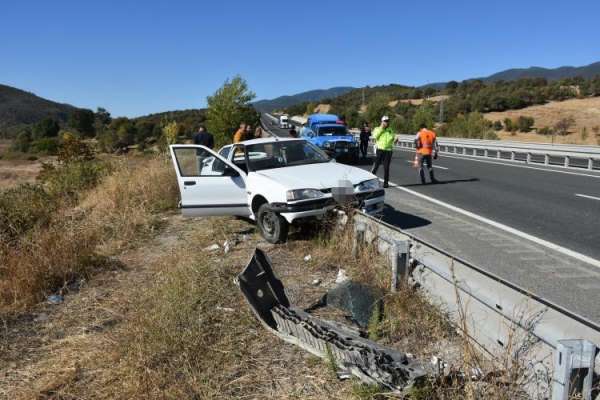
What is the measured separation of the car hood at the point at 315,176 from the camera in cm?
629

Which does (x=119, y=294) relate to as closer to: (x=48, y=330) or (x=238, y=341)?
(x=48, y=330)

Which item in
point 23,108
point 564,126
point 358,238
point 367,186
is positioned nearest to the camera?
point 358,238

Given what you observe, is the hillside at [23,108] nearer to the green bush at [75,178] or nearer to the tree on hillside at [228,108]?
the tree on hillside at [228,108]

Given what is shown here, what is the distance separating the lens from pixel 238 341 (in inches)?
144

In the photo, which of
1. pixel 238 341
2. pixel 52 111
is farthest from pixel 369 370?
pixel 52 111

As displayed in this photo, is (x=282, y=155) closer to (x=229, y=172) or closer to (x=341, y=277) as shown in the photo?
(x=229, y=172)

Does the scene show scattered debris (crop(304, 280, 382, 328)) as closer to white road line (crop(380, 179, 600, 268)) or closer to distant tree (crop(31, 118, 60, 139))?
white road line (crop(380, 179, 600, 268))

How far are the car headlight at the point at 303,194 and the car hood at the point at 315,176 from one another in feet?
0.23

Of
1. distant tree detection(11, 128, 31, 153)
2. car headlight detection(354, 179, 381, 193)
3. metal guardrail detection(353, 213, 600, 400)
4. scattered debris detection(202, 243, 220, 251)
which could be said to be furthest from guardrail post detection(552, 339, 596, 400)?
distant tree detection(11, 128, 31, 153)

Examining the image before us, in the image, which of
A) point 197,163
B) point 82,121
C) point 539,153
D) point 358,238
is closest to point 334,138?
point 539,153

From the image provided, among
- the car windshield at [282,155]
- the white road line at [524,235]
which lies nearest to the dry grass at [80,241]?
the car windshield at [282,155]

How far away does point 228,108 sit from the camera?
37.0m

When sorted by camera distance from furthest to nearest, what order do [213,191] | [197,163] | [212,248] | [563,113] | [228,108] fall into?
[563,113]
[228,108]
[197,163]
[213,191]
[212,248]

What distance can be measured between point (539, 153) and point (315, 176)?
15.2m
